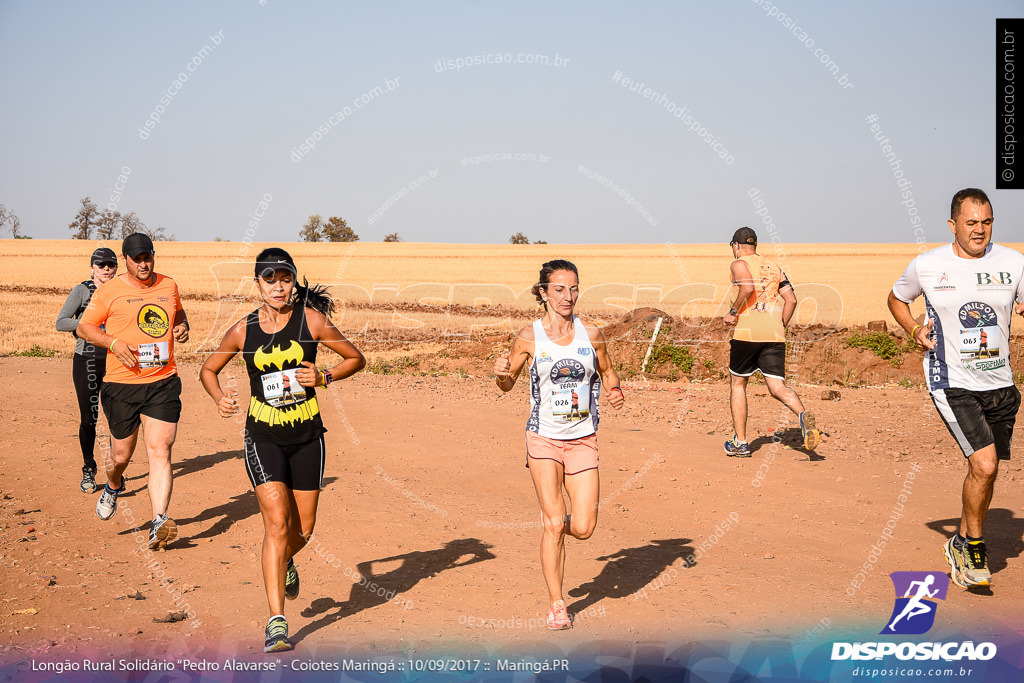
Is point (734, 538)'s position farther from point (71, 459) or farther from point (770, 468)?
point (71, 459)

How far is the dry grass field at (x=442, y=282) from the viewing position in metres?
29.2

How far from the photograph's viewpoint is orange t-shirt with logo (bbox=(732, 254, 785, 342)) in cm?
992

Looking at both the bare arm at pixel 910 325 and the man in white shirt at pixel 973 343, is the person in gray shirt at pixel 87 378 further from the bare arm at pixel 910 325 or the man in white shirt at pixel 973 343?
the man in white shirt at pixel 973 343

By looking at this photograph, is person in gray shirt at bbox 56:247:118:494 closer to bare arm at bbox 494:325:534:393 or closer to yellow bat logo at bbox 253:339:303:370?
yellow bat logo at bbox 253:339:303:370

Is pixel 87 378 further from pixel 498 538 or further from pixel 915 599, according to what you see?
pixel 915 599

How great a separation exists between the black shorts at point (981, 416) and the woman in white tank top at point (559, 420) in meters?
2.57

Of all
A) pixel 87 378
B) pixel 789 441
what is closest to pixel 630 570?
pixel 789 441

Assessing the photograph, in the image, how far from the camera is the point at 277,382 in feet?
17.1

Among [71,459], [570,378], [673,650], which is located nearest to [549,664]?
[673,650]

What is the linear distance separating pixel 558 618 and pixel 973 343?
3.54 m

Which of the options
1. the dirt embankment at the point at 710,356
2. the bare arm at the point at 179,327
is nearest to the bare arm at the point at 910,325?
the bare arm at the point at 179,327

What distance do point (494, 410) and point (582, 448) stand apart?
26.3 feet

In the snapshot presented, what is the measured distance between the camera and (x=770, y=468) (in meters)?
9.83

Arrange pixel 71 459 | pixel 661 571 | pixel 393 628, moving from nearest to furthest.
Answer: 1. pixel 393 628
2. pixel 661 571
3. pixel 71 459
